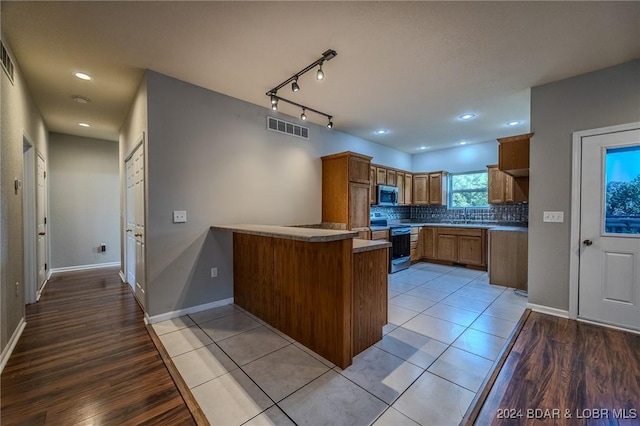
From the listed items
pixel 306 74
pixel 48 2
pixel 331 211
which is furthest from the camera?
pixel 331 211

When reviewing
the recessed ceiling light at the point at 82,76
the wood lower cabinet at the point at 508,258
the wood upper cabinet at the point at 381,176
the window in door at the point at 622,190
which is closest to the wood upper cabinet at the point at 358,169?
the wood upper cabinet at the point at 381,176

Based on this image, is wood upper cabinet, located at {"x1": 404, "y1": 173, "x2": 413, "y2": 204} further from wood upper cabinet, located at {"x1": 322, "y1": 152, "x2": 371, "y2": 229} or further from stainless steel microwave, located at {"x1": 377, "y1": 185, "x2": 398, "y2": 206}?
wood upper cabinet, located at {"x1": 322, "y1": 152, "x2": 371, "y2": 229}

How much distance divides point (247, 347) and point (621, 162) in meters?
4.21

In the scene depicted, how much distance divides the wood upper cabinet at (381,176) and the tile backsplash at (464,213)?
2.14 feet

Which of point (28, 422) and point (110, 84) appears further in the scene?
point (110, 84)

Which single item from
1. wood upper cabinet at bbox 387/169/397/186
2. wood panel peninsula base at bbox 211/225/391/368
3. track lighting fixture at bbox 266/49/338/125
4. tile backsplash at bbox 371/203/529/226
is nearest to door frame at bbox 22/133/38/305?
wood panel peninsula base at bbox 211/225/391/368

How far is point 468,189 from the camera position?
6.18 metres

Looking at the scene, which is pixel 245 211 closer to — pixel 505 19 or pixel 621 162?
pixel 505 19

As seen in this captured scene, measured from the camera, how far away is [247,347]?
7.87 feet

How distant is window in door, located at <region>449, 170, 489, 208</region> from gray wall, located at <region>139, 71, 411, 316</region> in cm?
430

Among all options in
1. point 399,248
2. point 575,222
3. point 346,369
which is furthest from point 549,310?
point 346,369

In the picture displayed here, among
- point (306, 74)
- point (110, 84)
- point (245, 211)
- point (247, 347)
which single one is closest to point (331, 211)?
point (245, 211)

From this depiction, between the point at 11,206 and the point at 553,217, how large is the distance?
5722 mm

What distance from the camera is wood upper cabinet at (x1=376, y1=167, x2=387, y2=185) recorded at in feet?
18.2
